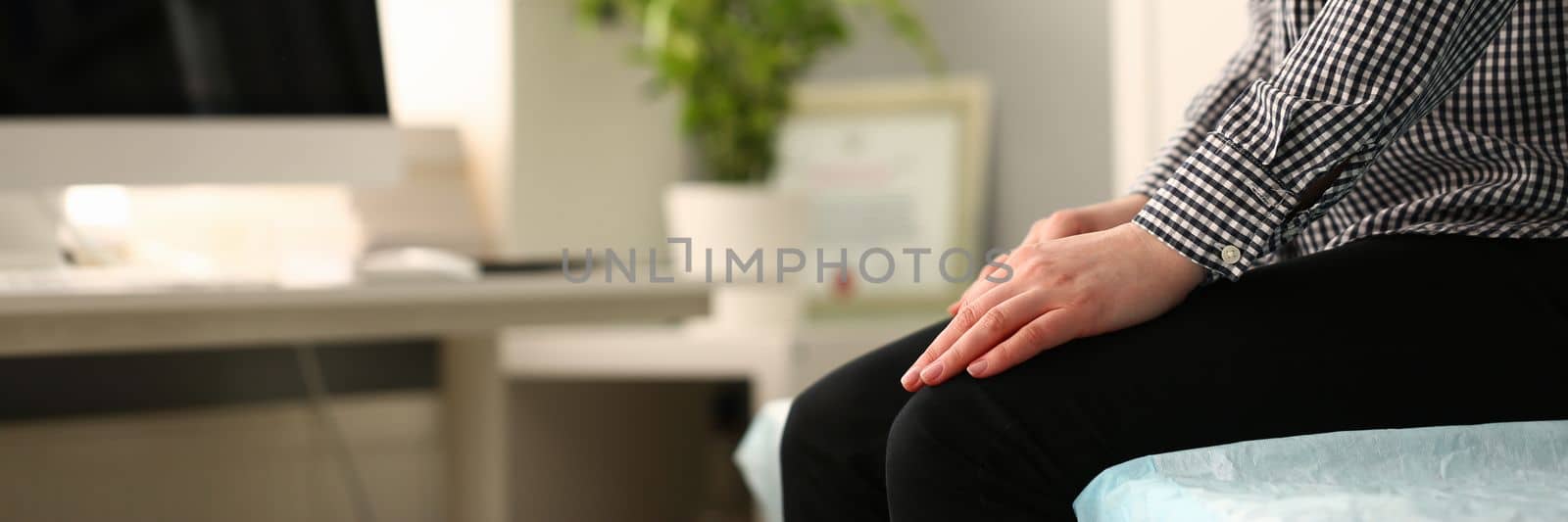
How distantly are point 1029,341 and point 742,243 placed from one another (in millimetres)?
934

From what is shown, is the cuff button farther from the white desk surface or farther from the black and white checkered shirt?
the white desk surface

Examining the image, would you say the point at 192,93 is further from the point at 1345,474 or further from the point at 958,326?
the point at 1345,474

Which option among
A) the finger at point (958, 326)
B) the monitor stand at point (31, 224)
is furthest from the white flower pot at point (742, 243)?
the finger at point (958, 326)

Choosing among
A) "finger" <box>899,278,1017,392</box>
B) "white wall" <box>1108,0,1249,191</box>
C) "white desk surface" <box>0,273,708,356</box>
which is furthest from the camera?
"white wall" <box>1108,0,1249,191</box>

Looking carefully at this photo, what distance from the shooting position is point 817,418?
79 cm

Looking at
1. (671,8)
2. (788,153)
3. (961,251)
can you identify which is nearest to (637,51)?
(671,8)

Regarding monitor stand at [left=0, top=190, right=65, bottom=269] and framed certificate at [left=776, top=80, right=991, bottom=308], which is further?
framed certificate at [left=776, top=80, right=991, bottom=308]

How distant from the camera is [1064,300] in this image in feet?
2.15

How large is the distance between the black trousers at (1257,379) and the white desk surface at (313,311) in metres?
0.50

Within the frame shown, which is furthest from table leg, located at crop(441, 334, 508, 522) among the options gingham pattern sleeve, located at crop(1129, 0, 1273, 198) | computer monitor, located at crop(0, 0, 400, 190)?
gingham pattern sleeve, located at crop(1129, 0, 1273, 198)

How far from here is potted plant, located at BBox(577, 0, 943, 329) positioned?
1562 mm

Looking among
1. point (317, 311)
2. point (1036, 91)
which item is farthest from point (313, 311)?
point (1036, 91)

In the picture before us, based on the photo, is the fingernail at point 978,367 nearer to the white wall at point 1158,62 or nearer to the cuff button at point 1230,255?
the cuff button at point 1230,255

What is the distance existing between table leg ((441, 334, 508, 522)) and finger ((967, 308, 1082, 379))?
3.23 feet
